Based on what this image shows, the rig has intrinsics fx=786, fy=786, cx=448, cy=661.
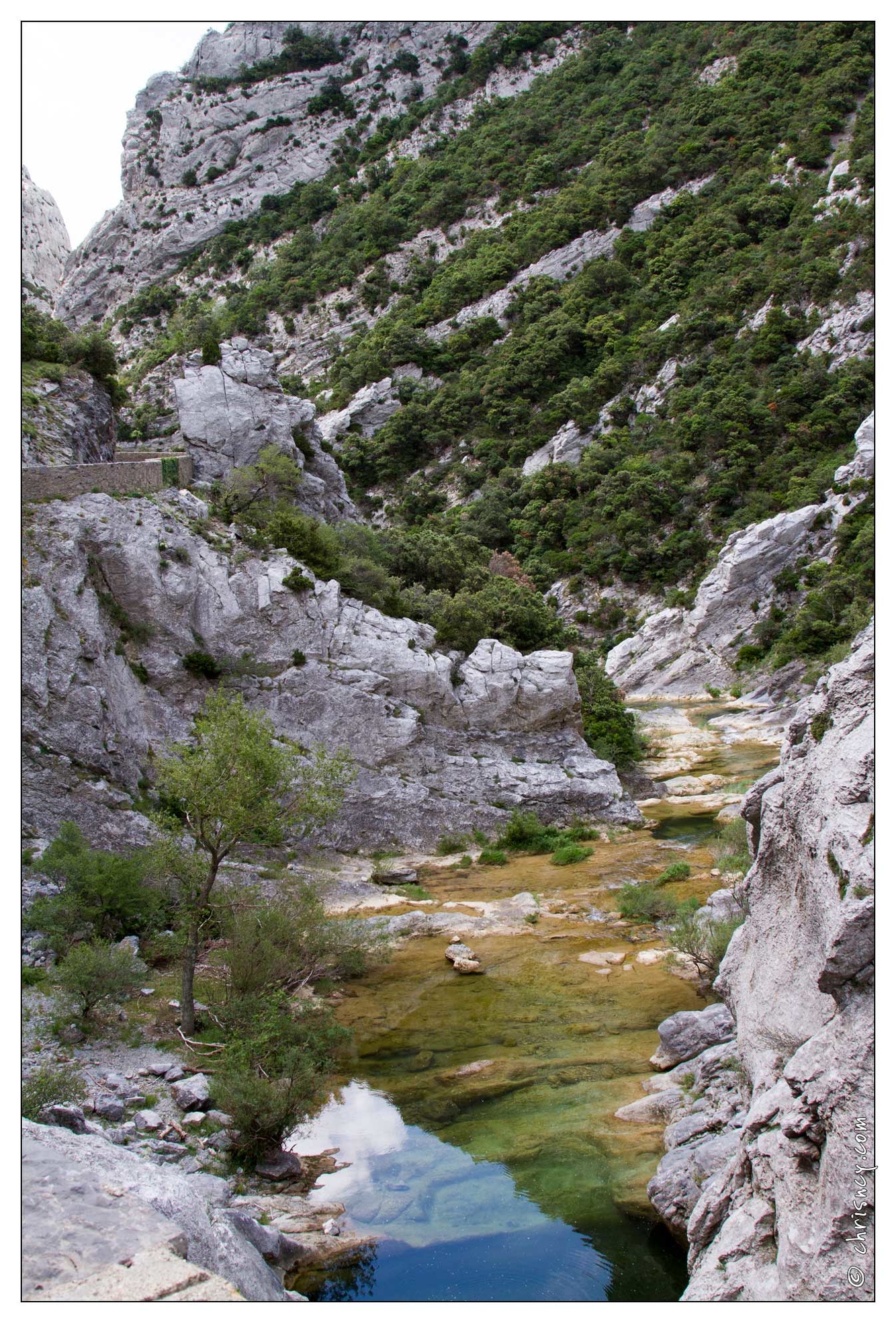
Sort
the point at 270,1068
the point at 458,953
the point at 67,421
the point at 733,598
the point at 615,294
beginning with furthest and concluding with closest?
1. the point at 615,294
2. the point at 733,598
3. the point at 67,421
4. the point at 458,953
5. the point at 270,1068

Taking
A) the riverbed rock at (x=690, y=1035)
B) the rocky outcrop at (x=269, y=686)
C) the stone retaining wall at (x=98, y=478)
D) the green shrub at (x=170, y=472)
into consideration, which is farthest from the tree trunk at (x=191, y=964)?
the stone retaining wall at (x=98, y=478)

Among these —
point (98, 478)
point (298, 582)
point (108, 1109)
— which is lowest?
point (108, 1109)

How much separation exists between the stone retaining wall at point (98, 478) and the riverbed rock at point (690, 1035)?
23069 mm

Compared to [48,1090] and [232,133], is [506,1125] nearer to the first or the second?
[48,1090]

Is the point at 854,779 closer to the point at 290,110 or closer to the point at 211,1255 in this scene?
the point at 211,1255

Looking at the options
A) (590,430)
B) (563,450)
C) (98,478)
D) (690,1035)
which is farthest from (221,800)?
(590,430)

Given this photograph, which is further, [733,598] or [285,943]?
[733,598]

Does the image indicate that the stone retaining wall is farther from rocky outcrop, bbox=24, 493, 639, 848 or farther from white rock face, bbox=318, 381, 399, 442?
white rock face, bbox=318, 381, 399, 442

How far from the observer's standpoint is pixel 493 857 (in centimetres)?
2636

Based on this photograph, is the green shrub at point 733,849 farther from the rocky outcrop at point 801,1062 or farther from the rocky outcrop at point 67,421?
the rocky outcrop at point 67,421

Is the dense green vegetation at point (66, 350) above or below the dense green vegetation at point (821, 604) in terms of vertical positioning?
above

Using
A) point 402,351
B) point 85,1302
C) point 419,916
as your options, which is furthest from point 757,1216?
point 402,351

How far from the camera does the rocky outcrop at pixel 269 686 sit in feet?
72.0

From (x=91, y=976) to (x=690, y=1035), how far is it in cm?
1053
